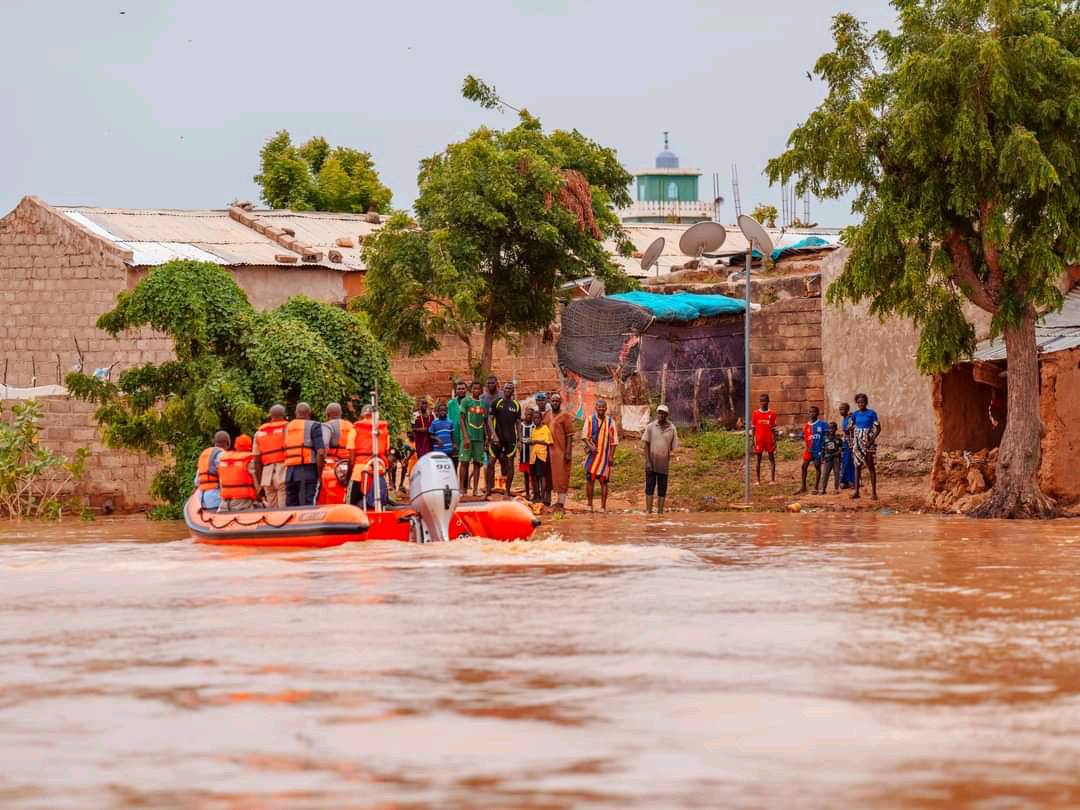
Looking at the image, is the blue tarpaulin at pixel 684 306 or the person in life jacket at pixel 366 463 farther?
the blue tarpaulin at pixel 684 306

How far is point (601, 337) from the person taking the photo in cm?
2805

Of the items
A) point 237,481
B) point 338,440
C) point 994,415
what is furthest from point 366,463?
point 994,415

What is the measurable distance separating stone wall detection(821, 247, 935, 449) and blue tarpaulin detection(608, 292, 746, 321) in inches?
62.4

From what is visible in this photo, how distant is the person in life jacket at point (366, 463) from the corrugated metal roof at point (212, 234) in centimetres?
1518

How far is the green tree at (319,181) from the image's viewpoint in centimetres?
4294

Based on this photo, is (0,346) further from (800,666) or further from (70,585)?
(800,666)

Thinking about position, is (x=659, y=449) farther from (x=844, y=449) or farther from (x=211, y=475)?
(x=211, y=475)

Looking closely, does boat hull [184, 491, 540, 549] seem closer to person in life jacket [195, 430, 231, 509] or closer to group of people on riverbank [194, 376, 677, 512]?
group of people on riverbank [194, 376, 677, 512]

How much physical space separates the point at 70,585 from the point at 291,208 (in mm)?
28818

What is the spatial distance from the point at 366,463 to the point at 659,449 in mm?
5292

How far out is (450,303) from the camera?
31266 mm

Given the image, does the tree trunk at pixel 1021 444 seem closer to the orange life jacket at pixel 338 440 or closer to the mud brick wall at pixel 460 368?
the orange life jacket at pixel 338 440

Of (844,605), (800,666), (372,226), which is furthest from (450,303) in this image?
(800,666)

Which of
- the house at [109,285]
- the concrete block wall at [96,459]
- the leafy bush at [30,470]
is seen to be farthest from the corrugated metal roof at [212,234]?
the leafy bush at [30,470]
